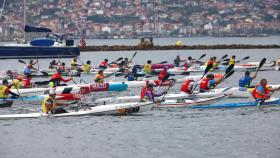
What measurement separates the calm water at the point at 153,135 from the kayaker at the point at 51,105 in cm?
62

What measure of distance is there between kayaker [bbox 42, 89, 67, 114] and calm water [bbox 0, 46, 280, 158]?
62 centimetres

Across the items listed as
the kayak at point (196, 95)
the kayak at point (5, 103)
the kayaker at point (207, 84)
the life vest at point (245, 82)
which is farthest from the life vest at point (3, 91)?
the life vest at point (245, 82)

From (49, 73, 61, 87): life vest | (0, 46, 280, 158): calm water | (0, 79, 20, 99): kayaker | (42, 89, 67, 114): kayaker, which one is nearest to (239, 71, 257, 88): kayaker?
(0, 46, 280, 158): calm water

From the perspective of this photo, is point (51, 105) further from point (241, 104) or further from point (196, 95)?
point (241, 104)

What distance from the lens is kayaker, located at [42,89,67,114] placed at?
40.9 metres

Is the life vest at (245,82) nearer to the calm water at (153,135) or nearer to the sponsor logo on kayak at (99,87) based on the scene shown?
the calm water at (153,135)

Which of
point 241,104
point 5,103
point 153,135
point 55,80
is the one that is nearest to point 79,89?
point 55,80

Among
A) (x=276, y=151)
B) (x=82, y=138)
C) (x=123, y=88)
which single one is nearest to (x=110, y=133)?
(x=82, y=138)

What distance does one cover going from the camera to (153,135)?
3859 centimetres

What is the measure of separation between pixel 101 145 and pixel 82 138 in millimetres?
1886

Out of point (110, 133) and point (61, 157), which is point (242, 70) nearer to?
point (110, 133)

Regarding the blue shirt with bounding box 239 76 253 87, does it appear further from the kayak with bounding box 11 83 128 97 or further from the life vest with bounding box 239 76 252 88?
the kayak with bounding box 11 83 128 97

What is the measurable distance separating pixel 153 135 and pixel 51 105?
5494mm

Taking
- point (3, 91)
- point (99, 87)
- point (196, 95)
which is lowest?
point (99, 87)
